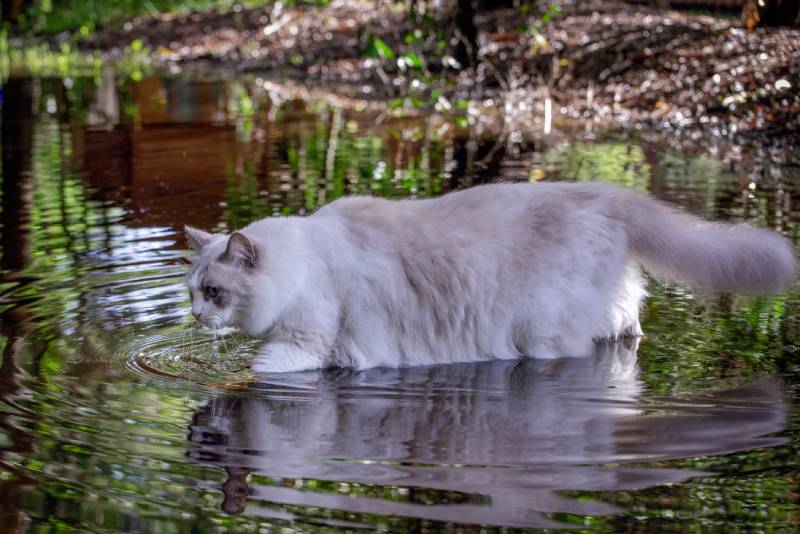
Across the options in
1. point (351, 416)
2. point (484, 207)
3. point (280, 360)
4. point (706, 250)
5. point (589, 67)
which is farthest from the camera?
point (589, 67)

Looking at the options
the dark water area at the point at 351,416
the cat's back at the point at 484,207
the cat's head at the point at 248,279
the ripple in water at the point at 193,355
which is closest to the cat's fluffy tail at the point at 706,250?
the cat's back at the point at 484,207

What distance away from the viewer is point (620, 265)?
5.91m

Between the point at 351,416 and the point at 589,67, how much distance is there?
11185mm

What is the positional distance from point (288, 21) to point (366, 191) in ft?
46.8

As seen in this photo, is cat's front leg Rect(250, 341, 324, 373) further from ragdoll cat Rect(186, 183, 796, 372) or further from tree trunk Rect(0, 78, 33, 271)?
tree trunk Rect(0, 78, 33, 271)

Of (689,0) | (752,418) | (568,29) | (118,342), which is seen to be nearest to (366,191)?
(118,342)

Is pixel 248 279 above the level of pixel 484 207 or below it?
below

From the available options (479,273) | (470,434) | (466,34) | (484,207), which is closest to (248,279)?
(479,273)

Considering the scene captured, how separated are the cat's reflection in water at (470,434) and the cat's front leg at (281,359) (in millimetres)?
67

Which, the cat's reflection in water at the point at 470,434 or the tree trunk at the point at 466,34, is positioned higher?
the tree trunk at the point at 466,34

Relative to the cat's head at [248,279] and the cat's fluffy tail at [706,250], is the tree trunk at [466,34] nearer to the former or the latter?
the cat's fluffy tail at [706,250]

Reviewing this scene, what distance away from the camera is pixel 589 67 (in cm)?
1540

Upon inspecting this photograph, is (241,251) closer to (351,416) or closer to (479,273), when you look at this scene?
(351,416)

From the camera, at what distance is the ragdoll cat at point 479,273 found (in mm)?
5688
